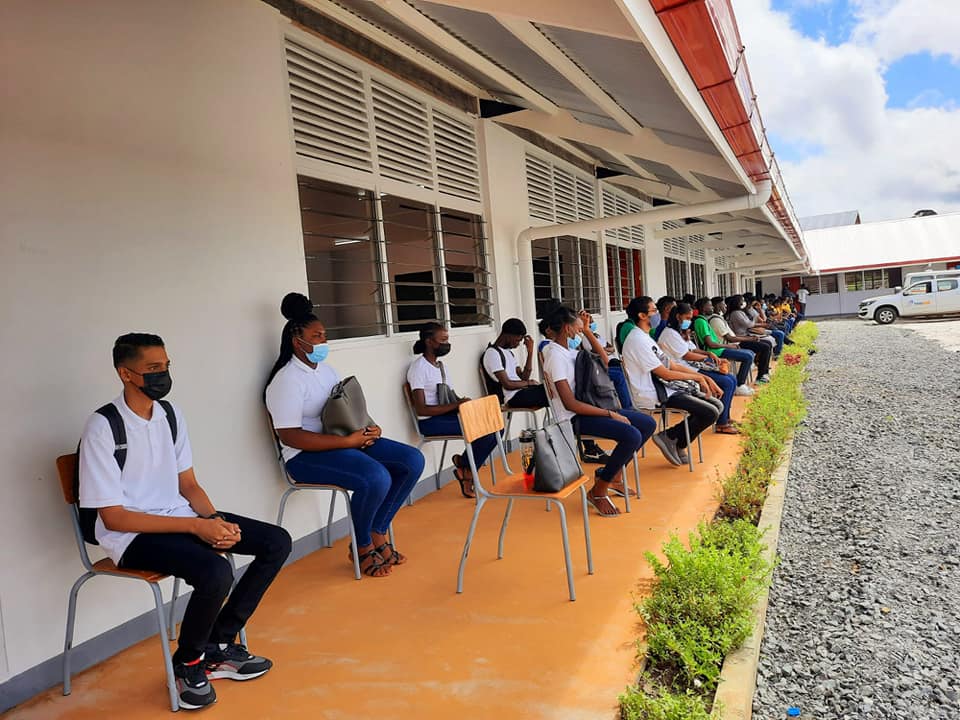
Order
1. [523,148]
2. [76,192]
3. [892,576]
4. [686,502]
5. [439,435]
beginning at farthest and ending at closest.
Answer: [523,148]
[439,435]
[686,502]
[892,576]
[76,192]

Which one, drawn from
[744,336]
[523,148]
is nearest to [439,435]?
[523,148]

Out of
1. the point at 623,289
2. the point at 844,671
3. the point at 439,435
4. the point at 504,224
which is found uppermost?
the point at 504,224

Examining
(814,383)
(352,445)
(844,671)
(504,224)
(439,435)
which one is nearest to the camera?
(844,671)

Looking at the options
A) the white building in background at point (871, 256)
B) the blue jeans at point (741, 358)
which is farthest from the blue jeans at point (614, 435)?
the white building in background at point (871, 256)

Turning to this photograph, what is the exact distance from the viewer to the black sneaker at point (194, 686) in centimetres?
236

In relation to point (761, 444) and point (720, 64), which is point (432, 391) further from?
point (720, 64)

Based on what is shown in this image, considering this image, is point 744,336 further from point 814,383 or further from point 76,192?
point 76,192

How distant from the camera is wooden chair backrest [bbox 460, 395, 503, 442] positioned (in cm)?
336

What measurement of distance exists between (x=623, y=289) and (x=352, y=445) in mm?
7477

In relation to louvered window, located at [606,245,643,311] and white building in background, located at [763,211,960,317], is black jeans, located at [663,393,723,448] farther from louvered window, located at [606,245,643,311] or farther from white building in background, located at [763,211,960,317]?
white building in background, located at [763,211,960,317]

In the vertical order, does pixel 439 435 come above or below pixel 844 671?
above

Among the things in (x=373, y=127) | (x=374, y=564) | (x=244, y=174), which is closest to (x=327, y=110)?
(x=373, y=127)

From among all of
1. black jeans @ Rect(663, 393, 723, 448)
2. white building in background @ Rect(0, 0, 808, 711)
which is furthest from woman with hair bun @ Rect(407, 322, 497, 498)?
black jeans @ Rect(663, 393, 723, 448)

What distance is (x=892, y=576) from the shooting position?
3.20m
